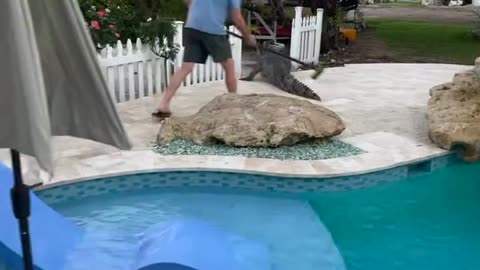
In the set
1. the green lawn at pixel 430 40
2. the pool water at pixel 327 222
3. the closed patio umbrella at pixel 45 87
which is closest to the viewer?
the closed patio umbrella at pixel 45 87

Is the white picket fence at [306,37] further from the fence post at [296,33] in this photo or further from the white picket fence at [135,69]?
the white picket fence at [135,69]

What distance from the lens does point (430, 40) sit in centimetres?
1398

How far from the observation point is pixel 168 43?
678 cm

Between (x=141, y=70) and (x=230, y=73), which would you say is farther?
(x=141, y=70)

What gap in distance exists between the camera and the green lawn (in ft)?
38.2

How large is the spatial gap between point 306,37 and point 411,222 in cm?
614

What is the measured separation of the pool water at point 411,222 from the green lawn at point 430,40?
22.0ft

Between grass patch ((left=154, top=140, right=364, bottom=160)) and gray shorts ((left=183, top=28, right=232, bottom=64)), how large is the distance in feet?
3.94

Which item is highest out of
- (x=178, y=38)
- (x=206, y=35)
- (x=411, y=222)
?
(x=206, y=35)

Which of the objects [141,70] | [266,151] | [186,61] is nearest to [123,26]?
[141,70]

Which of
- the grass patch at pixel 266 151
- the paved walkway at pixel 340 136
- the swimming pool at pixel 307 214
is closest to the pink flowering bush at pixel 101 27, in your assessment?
the paved walkway at pixel 340 136

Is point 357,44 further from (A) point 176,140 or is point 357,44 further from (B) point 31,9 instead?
(B) point 31,9

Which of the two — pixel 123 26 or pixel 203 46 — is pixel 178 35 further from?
pixel 203 46

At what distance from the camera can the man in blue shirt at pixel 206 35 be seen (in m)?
5.70
